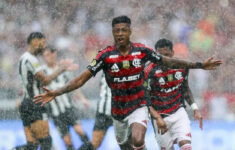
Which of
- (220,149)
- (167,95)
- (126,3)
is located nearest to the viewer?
(167,95)

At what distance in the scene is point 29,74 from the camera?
6758mm

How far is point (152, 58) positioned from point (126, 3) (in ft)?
24.5

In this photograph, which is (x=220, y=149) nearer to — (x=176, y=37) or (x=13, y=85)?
(x=176, y=37)

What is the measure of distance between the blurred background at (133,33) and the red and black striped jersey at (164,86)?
12.4ft

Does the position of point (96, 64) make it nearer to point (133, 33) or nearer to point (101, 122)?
point (101, 122)

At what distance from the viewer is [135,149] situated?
524cm

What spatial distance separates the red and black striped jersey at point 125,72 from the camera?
534 centimetres

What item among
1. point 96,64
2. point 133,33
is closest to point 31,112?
point 96,64

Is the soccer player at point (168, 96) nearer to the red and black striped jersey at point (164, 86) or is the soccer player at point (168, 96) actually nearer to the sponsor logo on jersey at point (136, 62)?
the red and black striped jersey at point (164, 86)

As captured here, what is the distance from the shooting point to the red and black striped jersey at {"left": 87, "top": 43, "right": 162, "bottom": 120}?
17.5 ft

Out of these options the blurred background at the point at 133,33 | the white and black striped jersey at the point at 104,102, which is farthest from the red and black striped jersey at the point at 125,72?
the blurred background at the point at 133,33

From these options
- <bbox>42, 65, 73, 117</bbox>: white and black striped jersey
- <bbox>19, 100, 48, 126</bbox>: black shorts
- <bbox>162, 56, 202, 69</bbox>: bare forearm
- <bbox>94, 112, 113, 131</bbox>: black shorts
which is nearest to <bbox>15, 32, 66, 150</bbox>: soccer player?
<bbox>19, 100, 48, 126</bbox>: black shorts

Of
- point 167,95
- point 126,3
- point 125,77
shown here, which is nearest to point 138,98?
point 125,77

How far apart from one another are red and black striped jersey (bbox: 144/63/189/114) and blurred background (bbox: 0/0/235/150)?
378cm
